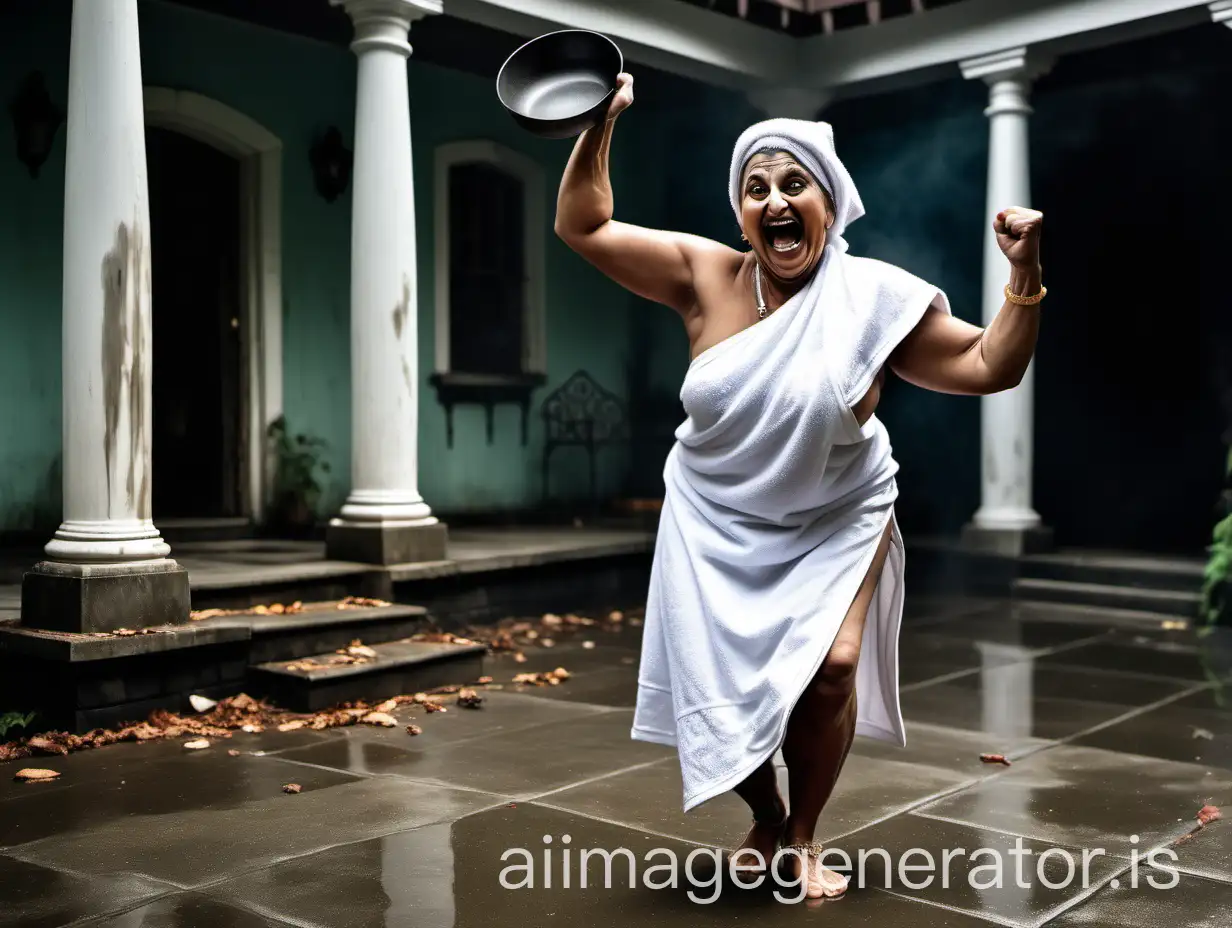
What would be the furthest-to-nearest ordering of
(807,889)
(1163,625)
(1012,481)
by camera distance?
(1012,481), (1163,625), (807,889)

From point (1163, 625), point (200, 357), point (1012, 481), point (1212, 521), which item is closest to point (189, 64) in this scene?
point (200, 357)

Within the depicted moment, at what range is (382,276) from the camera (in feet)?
26.7

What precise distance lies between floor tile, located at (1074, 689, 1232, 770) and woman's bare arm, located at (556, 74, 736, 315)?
9.99ft

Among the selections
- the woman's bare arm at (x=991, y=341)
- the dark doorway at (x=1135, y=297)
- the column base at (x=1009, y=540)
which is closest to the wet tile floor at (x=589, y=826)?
the woman's bare arm at (x=991, y=341)

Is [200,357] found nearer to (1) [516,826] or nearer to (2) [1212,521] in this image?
(1) [516,826]

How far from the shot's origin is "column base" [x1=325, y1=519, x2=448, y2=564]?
795cm

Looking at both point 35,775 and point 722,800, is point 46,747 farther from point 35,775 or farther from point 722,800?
point 722,800

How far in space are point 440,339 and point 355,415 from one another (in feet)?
10.4

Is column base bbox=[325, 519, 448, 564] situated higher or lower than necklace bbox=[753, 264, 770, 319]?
lower

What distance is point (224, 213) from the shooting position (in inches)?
400

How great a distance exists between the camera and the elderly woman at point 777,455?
330 centimetres

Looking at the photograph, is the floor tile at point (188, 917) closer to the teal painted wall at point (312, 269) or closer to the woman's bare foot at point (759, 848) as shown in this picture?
the woman's bare foot at point (759, 848)

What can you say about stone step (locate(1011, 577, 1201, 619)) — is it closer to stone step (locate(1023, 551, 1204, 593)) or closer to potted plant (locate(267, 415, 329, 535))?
stone step (locate(1023, 551, 1204, 593))

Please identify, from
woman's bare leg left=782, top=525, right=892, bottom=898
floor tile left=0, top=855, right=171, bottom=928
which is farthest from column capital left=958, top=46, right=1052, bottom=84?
floor tile left=0, top=855, right=171, bottom=928
